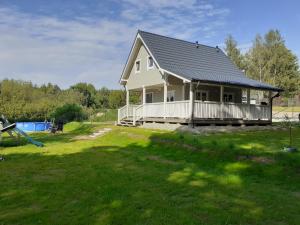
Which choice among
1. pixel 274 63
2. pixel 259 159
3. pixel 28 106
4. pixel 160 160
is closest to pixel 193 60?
pixel 160 160

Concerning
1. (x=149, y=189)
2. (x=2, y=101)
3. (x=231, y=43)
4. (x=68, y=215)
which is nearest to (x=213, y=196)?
(x=149, y=189)

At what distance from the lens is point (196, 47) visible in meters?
26.4

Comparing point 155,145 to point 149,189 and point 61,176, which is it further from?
point 149,189

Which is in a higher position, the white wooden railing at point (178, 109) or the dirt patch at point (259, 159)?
the white wooden railing at point (178, 109)

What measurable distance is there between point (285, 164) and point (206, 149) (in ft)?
9.69

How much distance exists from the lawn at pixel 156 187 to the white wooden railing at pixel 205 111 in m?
6.61

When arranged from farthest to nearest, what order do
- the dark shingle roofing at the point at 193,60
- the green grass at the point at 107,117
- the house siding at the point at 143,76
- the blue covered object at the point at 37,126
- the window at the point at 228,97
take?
the green grass at the point at 107,117, the blue covered object at the point at 37,126, the window at the point at 228,97, the house siding at the point at 143,76, the dark shingle roofing at the point at 193,60

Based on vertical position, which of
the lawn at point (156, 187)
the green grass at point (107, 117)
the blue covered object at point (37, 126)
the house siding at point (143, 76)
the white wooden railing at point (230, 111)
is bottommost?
the lawn at point (156, 187)

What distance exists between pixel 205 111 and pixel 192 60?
21.2 feet

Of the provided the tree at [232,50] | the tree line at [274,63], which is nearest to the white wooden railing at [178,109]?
the tree line at [274,63]

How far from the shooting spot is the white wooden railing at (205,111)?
60.7ft

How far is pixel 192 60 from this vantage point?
23.8m

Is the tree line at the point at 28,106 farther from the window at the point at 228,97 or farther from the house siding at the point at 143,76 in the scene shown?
the window at the point at 228,97

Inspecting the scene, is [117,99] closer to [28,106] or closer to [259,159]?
[28,106]
